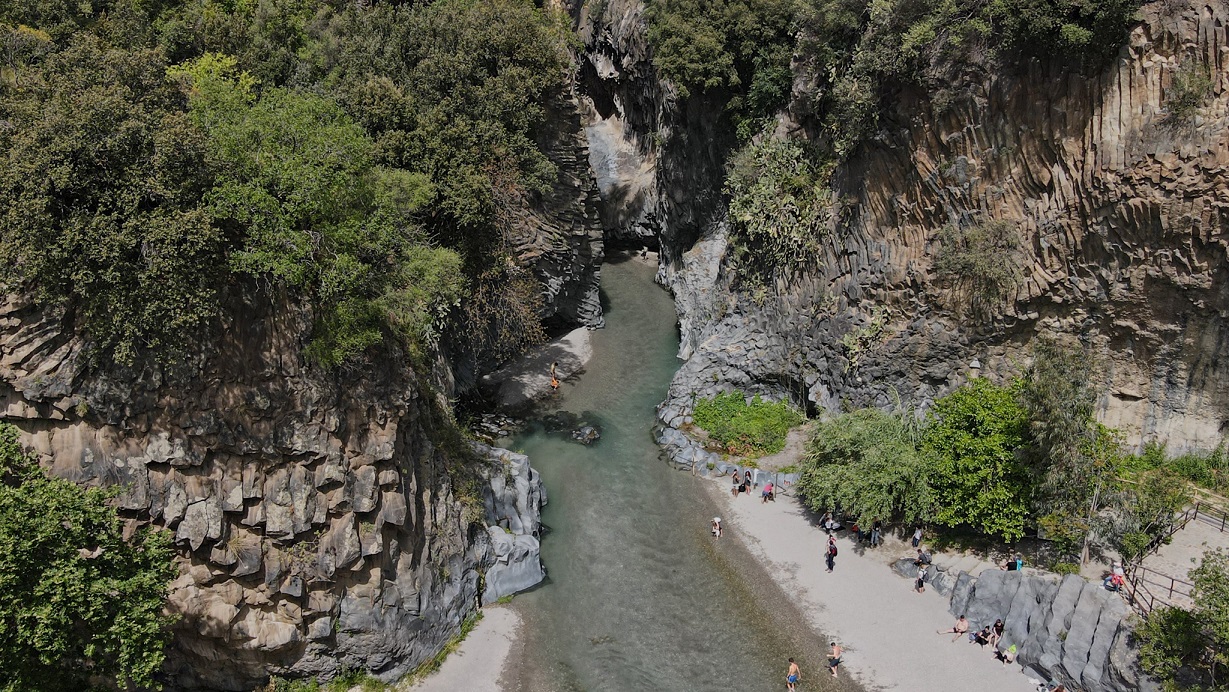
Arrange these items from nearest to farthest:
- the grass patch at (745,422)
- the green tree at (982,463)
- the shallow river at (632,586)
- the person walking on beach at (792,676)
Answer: the person walking on beach at (792,676), the shallow river at (632,586), the green tree at (982,463), the grass patch at (745,422)

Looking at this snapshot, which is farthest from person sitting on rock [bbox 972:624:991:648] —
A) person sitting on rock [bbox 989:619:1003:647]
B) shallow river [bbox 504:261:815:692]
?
shallow river [bbox 504:261:815:692]

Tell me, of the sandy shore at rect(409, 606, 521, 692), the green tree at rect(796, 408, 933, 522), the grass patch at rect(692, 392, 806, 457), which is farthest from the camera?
the grass patch at rect(692, 392, 806, 457)

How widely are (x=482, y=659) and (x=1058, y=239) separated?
74.5 ft

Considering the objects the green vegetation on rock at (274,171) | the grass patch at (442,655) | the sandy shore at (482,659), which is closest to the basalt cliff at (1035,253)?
the green vegetation on rock at (274,171)

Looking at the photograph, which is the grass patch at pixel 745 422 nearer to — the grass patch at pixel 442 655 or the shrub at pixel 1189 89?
the grass patch at pixel 442 655

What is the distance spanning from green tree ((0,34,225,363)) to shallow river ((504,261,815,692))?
1400 cm

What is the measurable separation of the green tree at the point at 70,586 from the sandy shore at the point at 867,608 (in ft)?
56.4

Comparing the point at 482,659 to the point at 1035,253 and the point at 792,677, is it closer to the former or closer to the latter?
the point at 792,677

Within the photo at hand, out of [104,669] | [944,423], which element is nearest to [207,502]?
[104,669]

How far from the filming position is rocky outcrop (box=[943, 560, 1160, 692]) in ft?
65.2

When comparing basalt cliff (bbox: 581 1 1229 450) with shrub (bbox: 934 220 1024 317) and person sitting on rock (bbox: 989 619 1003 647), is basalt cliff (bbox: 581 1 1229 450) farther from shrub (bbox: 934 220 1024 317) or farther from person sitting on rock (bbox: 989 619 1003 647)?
person sitting on rock (bbox: 989 619 1003 647)

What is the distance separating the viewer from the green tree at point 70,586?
1544 cm

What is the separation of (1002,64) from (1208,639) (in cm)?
1760

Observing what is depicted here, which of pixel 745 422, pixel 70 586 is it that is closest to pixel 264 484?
pixel 70 586
